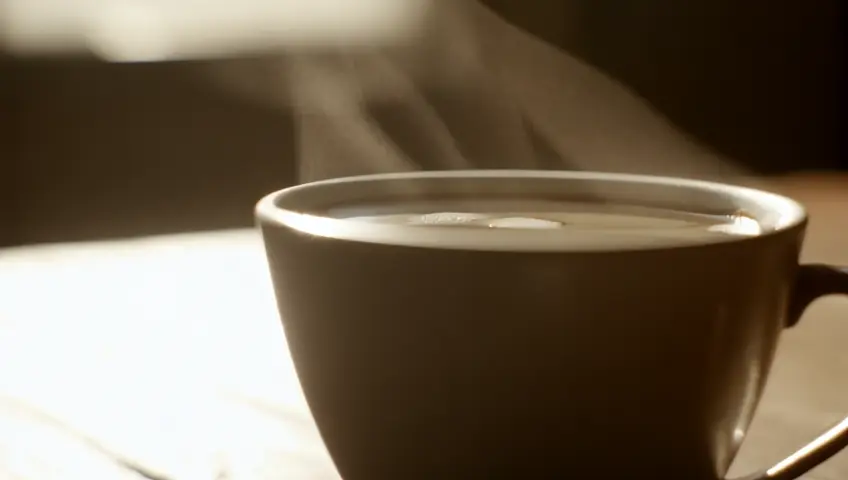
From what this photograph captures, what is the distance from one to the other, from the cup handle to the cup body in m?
0.02

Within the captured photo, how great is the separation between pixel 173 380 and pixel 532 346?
213 millimetres

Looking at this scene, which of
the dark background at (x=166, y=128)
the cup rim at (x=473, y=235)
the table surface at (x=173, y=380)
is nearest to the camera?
the cup rim at (x=473, y=235)

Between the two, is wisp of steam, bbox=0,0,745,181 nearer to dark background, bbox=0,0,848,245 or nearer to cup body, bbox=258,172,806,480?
dark background, bbox=0,0,848,245

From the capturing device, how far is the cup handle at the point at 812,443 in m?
0.22

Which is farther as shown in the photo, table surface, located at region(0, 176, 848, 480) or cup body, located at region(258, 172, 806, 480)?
table surface, located at region(0, 176, 848, 480)

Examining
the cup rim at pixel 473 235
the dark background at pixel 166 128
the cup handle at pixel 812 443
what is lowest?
the dark background at pixel 166 128

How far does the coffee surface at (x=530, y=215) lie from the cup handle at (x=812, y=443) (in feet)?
0.06

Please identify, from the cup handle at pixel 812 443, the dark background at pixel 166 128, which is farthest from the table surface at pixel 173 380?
the dark background at pixel 166 128

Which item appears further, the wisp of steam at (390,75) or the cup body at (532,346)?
the wisp of steam at (390,75)

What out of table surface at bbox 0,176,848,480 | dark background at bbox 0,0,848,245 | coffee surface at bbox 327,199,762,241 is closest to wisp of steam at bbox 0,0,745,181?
dark background at bbox 0,0,848,245

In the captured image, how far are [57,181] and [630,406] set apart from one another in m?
0.84

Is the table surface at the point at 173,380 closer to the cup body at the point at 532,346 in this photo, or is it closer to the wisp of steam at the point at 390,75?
the cup body at the point at 532,346

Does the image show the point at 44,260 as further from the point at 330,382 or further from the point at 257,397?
the point at 330,382

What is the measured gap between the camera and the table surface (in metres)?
0.28
